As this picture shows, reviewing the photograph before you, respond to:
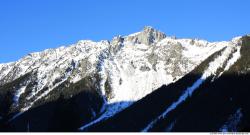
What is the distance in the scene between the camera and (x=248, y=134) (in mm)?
27328

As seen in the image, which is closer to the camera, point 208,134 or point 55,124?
point 208,134

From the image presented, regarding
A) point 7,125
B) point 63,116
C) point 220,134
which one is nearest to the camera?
point 220,134

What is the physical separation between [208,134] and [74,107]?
19060mm

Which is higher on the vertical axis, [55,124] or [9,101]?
[9,101]

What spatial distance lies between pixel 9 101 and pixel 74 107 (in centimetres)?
797

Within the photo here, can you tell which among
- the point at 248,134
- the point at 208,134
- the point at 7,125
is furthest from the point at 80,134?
the point at 7,125

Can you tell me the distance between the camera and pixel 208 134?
26.1 m

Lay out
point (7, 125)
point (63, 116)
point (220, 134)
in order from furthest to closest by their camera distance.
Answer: point (7, 125) < point (63, 116) < point (220, 134)

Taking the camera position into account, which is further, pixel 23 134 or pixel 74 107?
pixel 74 107

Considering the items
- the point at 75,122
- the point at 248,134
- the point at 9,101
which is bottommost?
the point at 248,134

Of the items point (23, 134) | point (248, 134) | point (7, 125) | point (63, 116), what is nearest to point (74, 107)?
point (63, 116)

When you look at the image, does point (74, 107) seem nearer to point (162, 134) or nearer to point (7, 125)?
point (7, 125)

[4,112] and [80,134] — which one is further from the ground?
[4,112]

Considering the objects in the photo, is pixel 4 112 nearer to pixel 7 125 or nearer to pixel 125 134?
pixel 7 125
